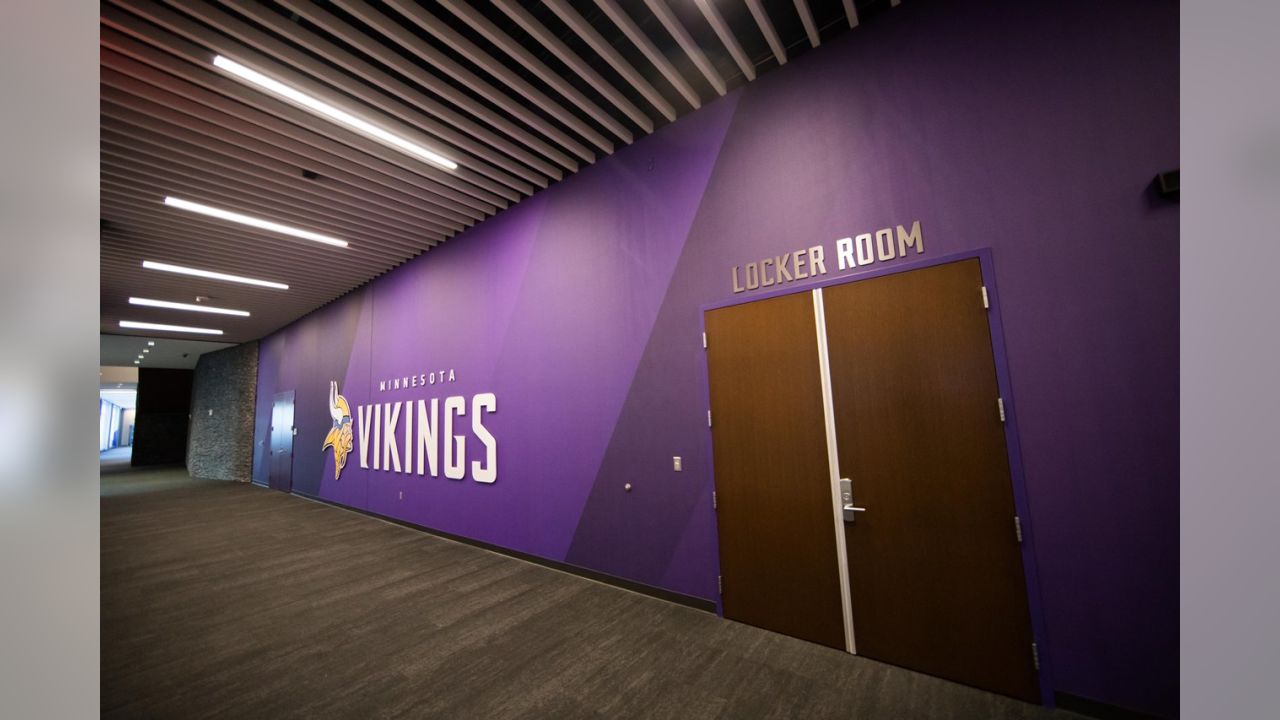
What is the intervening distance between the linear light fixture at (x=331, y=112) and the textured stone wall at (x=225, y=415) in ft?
34.0

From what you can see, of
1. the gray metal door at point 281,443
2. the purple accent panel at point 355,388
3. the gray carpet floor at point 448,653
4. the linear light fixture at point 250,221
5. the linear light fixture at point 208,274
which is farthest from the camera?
the gray metal door at point 281,443

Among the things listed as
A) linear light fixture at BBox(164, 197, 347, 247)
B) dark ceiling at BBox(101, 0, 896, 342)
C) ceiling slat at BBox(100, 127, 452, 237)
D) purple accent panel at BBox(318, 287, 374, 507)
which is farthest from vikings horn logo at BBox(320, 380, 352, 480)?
ceiling slat at BBox(100, 127, 452, 237)

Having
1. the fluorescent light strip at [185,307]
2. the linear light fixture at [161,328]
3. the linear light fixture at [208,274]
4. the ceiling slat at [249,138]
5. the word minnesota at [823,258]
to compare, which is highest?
the ceiling slat at [249,138]

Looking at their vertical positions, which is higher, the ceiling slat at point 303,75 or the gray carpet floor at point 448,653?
the ceiling slat at point 303,75

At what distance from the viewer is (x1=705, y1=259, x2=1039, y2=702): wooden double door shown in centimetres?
245

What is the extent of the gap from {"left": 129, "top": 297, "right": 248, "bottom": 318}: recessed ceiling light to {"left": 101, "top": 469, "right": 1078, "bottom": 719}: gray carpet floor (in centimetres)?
462

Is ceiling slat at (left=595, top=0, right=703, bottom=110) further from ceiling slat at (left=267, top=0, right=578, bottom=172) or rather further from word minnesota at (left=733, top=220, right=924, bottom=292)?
word minnesota at (left=733, top=220, right=924, bottom=292)

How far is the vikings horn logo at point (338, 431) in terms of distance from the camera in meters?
7.46

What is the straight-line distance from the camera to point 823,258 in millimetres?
3021

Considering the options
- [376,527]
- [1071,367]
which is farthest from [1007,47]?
[376,527]

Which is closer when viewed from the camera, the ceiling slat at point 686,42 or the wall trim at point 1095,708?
the wall trim at point 1095,708

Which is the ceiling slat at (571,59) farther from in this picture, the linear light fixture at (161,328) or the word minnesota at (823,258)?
the linear light fixture at (161,328)

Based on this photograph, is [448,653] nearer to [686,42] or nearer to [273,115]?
[273,115]

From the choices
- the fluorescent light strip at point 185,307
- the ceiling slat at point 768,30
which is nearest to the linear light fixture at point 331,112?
the ceiling slat at point 768,30
